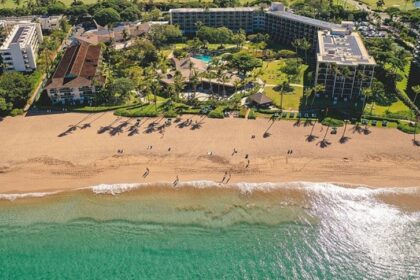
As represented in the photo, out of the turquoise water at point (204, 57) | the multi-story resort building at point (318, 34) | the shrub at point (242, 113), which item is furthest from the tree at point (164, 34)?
the shrub at point (242, 113)

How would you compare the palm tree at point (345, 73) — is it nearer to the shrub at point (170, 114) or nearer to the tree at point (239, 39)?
the shrub at point (170, 114)

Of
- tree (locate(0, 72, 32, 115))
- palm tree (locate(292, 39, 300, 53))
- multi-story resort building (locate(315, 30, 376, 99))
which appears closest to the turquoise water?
palm tree (locate(292, 39, 300, 53))

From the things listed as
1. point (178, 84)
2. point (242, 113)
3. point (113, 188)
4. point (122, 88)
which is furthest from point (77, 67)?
point (113, 188)

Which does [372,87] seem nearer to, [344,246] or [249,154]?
[249,154]

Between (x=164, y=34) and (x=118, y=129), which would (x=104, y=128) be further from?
(x=164, y=34)

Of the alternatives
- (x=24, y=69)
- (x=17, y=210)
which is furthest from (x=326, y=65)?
(x=24, y=69)
